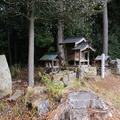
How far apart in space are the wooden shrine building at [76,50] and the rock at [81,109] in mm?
7905

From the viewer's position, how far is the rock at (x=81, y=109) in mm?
6969

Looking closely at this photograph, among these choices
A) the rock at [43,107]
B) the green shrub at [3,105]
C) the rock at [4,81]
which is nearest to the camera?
the rock at [43,107]

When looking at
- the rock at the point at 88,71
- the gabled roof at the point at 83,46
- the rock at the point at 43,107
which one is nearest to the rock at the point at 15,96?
the rock at the point at 43,107

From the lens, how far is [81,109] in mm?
7023

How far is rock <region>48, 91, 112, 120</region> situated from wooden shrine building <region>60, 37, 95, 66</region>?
7.91m

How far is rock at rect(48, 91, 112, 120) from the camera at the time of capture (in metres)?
6.97

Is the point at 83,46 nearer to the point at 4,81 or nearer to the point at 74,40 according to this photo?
the point at 74,40

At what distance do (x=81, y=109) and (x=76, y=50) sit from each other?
27.5 feet

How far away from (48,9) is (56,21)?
1485 mm

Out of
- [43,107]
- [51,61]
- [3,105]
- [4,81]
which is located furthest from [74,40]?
[43,107]

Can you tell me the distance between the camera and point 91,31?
18.2 m

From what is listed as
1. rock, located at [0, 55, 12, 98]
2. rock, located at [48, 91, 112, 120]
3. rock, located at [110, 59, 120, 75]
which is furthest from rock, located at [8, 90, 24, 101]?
rock, located at [110, 59, 120, 75]

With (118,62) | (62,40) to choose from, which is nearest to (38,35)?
(62,40)

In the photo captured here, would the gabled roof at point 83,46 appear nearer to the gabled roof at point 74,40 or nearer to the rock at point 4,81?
the gabled roof at point 74,40
